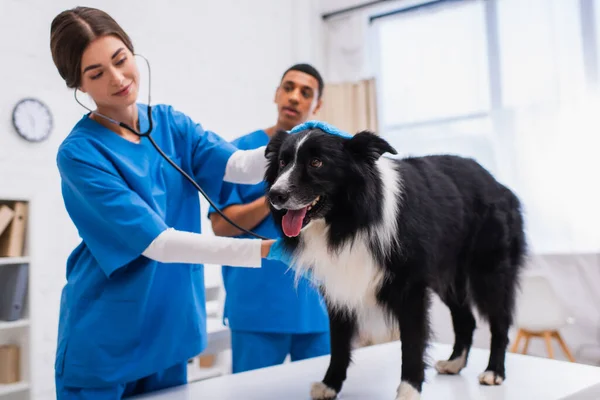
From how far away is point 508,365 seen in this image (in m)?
1.86

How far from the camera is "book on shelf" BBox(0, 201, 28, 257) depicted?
311 centimetres

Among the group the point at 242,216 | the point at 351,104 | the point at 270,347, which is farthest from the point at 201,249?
the point at 351,104

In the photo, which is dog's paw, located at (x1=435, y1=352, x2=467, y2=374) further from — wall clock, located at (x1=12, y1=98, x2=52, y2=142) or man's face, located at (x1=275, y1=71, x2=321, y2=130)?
wall clock, located at (x1=12, y1=98, x2=52, y2=142)

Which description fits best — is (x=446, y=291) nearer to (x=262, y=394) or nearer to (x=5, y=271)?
(x=262, y=394)

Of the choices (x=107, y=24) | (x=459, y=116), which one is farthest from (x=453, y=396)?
(x=459, y=116)

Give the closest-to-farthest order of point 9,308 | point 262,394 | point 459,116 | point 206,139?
point 262,394, point 206,139, point 9,308, point 459,116

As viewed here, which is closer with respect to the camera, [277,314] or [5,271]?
[277,314]

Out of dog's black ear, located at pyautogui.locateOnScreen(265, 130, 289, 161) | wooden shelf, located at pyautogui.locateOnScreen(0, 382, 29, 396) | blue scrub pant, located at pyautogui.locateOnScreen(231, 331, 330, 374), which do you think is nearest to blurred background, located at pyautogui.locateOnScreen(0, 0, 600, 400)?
wooden shelf, located at pyautogui.locateOnScreen(0, 382, 29, 396)

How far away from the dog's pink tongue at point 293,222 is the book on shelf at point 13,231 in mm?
2354

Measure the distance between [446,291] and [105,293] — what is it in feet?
3.52

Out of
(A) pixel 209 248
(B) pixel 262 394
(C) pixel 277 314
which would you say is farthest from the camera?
(C) pixel 277 314

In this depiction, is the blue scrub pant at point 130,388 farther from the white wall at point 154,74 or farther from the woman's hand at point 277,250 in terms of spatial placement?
the white wall at point 154,74

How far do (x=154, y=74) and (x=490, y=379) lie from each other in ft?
12.2

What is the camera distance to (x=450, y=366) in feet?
5.84
